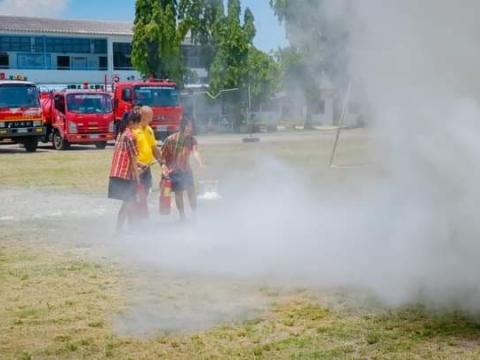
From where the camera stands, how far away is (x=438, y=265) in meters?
5.52

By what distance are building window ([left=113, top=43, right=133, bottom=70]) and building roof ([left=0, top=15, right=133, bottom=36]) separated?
875mm

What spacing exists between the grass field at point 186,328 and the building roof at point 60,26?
39575 mm

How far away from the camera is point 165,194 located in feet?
30.5

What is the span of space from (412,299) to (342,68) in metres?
2.34

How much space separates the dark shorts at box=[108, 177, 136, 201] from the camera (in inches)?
334

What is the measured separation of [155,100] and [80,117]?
121 inches

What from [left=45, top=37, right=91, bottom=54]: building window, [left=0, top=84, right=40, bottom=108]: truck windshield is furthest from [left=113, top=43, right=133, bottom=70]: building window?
[left=0, top=84, right=40, bottom=108]: truck windshield

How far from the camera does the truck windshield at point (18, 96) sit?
24.1m

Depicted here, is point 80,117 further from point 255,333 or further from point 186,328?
point 255,333

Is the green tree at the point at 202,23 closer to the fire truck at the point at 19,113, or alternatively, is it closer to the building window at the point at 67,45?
the fire truck at the point at 19,113

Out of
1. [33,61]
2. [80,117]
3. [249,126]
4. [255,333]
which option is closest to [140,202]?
[255,333]

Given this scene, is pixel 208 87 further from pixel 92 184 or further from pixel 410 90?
pixel 410 90

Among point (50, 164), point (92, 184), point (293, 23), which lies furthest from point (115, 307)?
point (50, 164)

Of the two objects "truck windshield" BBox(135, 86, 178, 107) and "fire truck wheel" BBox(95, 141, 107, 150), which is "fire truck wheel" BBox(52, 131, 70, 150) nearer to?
"fire truck wheel" BBox(95, 141, 107, 150)
